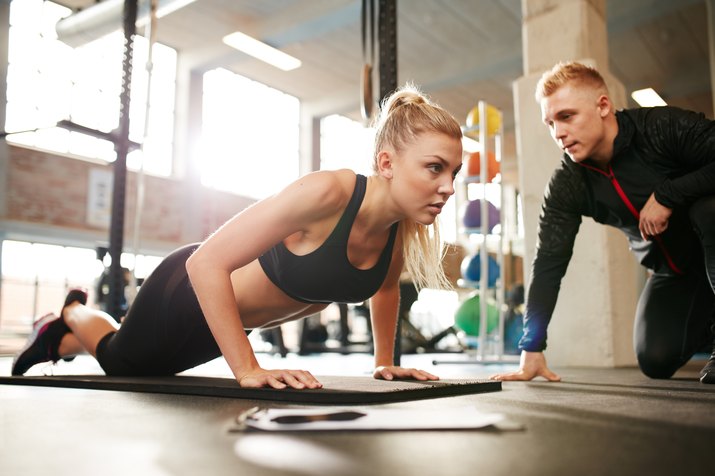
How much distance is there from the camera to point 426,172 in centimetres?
150

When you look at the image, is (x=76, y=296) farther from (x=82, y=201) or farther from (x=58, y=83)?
(x=58, y=83)

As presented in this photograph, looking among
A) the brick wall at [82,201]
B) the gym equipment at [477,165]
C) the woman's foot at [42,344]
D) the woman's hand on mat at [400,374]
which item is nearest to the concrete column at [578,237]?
the gym equipment at [477,165]

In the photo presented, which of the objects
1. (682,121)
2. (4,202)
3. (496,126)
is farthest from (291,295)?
(4,202)

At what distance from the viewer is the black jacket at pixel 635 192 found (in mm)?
1788

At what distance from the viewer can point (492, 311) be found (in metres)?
5.32

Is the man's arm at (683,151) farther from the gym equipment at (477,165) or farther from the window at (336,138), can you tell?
the window at (336,138)

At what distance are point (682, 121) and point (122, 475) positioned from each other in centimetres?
176

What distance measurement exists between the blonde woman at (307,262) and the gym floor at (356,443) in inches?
11.7

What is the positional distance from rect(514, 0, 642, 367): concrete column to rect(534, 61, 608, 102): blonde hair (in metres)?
1.54

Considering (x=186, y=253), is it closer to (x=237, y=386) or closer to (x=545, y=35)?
(x=237, y=386)

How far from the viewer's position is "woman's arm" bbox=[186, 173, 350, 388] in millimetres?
1408

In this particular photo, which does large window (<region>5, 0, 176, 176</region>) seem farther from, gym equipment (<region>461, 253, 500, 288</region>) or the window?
gym equipment (<region>461, 253, 500, 288</region>)

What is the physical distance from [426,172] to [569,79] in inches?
25.2

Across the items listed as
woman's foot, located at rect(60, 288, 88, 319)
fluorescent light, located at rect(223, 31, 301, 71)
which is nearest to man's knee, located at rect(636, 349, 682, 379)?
woman's foot, located at rect(60, 288, 88, 319)
